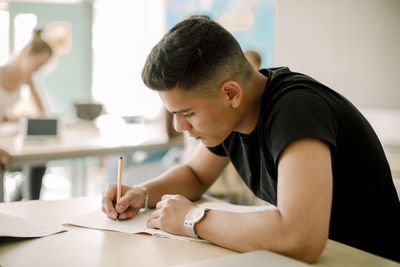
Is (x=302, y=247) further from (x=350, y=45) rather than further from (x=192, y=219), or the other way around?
(x=350, y=45)

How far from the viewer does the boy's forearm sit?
48.1 inches

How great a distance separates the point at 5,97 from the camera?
3.33 m

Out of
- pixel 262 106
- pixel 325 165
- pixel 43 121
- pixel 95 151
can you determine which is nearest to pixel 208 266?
pixel 325 165

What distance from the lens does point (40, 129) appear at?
2543 mm

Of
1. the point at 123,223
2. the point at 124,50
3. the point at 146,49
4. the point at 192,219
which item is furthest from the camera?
the point at 146,49

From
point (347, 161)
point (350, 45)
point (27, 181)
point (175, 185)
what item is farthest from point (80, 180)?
point (347, 161)

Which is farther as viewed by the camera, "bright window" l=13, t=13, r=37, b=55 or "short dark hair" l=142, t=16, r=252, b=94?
"bright window" l=13, t=13, r=37, b=55

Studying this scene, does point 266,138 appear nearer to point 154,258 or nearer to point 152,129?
point 154,258

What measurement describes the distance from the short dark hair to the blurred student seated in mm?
2603

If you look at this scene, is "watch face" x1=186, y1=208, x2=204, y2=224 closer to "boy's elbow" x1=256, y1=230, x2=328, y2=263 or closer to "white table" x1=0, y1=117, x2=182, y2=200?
"boy's elbow" x1=256, y1=230, x2=328, y2=263

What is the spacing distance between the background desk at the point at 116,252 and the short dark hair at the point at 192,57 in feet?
1.19

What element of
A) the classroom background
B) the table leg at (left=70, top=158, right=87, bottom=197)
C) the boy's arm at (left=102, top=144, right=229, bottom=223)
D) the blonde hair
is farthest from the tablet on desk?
the boy's arm at (left=102, top=144, right=229, bottom=223)

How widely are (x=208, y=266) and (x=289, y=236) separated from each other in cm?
17

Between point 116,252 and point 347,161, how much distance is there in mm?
565
